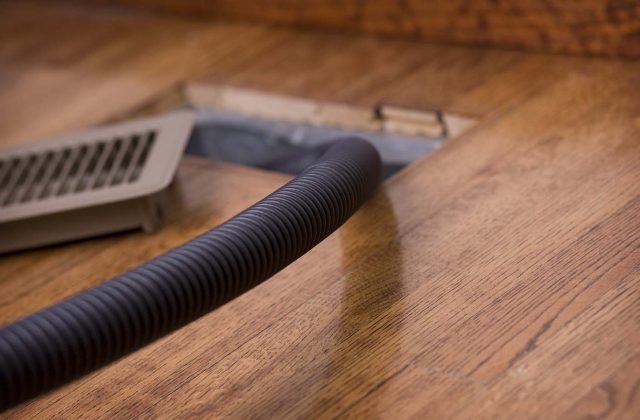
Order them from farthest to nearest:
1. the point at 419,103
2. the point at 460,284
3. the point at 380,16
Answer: the point at 380,16
the point at 419,103
the point at 460,284

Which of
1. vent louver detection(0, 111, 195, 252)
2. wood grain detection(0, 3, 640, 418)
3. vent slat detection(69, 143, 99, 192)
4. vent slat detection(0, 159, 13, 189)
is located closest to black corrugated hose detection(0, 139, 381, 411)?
wood grain detection(0, 3, 640, 418)

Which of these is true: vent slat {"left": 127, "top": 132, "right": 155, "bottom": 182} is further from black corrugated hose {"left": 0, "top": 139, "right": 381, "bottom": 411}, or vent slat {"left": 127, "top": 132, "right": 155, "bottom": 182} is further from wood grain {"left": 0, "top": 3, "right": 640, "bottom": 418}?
black corrugated hose {"left": 0, "top": 139, "right": 381, "bottom": 411}

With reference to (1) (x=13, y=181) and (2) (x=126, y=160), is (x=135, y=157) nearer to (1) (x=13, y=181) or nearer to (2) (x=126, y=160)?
(2) (x=126, y=160)

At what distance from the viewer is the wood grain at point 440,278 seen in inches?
27.7

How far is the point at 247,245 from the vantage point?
0.72 metres

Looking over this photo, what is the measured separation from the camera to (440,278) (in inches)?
33.1

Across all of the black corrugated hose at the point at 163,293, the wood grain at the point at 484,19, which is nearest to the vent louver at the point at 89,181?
the black corrugated hose at the point at 163,293

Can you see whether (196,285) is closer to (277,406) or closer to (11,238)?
(277,406)

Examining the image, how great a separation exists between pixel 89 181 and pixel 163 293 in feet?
1.55

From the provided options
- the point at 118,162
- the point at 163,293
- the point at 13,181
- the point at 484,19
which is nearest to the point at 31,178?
the point at 13,181

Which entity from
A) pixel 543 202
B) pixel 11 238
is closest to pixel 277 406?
pixel 543 202

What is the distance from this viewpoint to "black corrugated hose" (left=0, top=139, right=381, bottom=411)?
625 mm

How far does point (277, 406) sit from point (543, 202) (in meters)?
0.39

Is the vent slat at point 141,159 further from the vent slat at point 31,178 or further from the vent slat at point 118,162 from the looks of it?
the vent slat at point 31,178
